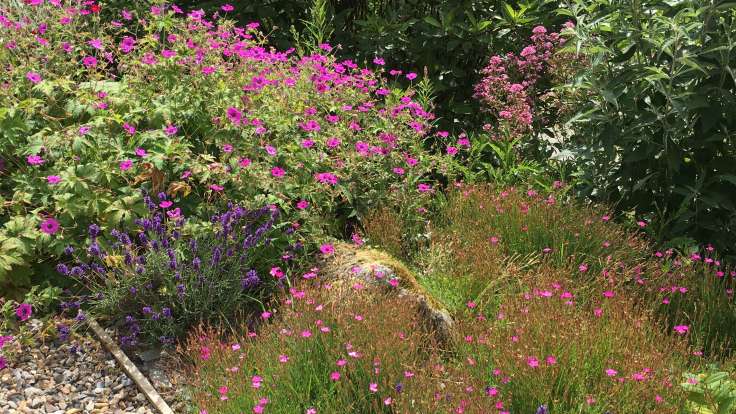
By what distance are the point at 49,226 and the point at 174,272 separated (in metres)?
0.68

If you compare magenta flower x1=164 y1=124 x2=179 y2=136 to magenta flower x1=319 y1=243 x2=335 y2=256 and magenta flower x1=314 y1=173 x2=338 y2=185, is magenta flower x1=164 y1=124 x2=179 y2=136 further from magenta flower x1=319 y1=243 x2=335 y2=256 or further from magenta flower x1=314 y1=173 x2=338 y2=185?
magenta flower x1=319 y1=243 x2=335 y2=256

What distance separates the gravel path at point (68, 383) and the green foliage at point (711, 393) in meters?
2.27

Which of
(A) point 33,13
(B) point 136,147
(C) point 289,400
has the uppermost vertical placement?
(A) point 33,13

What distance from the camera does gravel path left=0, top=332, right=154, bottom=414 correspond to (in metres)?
3.46

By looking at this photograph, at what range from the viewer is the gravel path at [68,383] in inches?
136

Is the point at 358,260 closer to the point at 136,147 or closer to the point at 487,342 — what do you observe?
the point at 487,342

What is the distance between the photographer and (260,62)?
5.43 meters

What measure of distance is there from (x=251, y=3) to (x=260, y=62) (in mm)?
1307

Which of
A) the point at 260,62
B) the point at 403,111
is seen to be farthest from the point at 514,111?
the point at 260,62

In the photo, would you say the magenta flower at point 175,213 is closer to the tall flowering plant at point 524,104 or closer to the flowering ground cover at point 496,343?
the flowering ground cover at point 496,343

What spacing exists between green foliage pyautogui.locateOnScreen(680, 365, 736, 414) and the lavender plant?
195 centimetres

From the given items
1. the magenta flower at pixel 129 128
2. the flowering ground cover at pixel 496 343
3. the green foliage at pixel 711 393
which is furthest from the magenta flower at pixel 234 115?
the green foliage at pixel 711 393

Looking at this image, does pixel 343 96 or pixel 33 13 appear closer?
pixel 343 96

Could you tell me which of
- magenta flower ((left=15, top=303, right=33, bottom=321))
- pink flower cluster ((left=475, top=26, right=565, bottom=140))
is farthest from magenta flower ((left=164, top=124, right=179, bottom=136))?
pink flower cluster ((left=475, top=26, right=565, bottom=140))
